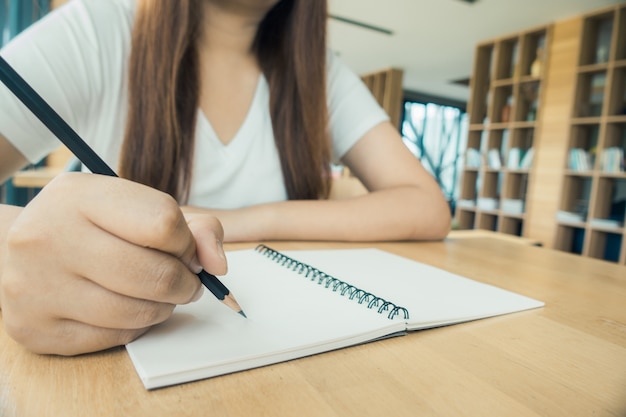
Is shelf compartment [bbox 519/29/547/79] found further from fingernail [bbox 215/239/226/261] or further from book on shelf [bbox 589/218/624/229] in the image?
fingernail [bbox 215/239/226/261]

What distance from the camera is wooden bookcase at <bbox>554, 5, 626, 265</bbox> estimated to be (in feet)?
10.3

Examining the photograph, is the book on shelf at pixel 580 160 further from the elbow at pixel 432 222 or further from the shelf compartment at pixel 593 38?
the elbow at pixel 432 222

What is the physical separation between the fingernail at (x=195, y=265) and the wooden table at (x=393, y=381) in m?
0.06

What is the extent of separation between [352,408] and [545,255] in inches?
24.4

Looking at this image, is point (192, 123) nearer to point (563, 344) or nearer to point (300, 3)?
point (300, 3)

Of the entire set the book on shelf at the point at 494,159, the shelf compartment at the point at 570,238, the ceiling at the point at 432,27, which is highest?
the ceiling at the point at 432,27

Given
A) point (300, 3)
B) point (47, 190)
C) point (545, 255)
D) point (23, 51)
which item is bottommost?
point (545, 255)

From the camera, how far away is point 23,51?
0.59 m

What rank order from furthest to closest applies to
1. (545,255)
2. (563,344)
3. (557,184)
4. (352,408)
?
(557,184)
(545,255)
(563,344)
(352,408)

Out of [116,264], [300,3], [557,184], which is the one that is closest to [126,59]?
[300,3]

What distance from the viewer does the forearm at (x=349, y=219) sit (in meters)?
0.61

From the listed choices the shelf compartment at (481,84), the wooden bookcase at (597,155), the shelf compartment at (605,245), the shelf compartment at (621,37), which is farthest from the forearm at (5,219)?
the shelf compartment at (481,84)

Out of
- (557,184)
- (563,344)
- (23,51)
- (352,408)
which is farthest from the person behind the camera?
(557,184)

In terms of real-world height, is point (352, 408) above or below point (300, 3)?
below
